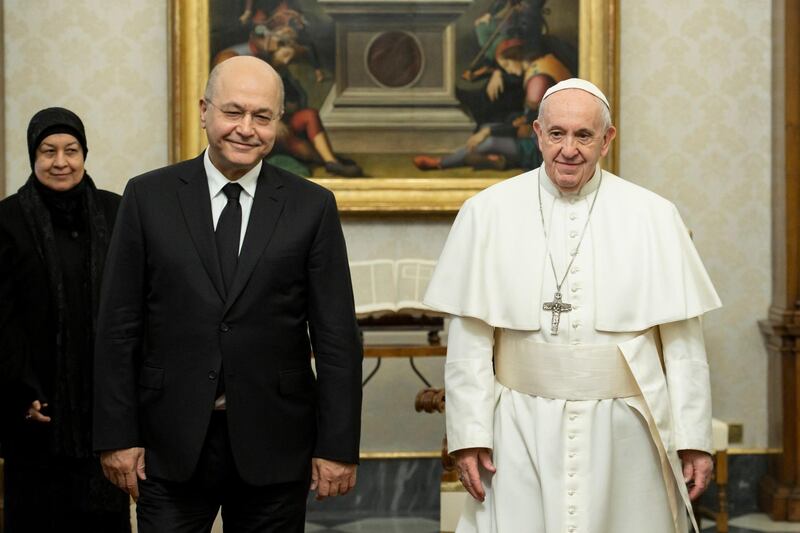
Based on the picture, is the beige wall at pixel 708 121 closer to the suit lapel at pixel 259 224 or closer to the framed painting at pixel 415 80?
the framed painting at pixel 415 80

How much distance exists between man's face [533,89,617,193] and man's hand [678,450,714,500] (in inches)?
32.7

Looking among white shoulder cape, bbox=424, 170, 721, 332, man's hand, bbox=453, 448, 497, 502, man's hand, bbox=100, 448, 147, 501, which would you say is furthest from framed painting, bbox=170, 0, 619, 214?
man's hand, bbox=100, 448, 147, 501

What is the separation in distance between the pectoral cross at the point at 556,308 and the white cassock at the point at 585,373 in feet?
0.06

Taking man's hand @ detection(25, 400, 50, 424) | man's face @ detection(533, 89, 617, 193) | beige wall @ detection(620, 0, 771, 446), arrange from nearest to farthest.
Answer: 1. man's face @ detection(533, 89, 617, 193)
2. man's hand @ detection(25, 400, 50, 424)
3. beige wall @ detection(620, 0, 771, 446)

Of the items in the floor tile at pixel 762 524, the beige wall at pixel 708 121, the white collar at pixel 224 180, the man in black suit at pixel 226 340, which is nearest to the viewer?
the man in black suit at pixel 226 340

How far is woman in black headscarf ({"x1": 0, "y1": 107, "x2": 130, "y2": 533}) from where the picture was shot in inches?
173

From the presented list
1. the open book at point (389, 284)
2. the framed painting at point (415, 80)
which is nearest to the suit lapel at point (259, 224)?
the open book at point (389, 284)

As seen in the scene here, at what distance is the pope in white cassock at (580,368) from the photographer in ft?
11.7

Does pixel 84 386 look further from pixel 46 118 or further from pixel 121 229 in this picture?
pixel 121 229

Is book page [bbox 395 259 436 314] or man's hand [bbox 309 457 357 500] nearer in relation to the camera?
man's hand [bbox 309 457 357 500]

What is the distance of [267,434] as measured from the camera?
3.18 m

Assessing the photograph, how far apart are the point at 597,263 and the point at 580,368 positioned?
321 millimetres

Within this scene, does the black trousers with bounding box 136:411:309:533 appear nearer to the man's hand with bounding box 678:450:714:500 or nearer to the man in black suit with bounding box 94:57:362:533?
the man in black suit with bounding box 94:57:362:533

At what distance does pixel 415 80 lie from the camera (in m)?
6.89
